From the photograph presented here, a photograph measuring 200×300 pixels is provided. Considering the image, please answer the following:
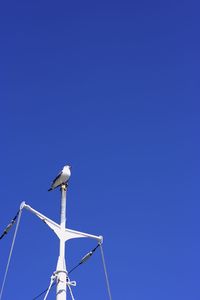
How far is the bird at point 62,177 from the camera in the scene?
19969 millimetres

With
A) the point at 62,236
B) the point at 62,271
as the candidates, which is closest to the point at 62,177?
the point at 62,236

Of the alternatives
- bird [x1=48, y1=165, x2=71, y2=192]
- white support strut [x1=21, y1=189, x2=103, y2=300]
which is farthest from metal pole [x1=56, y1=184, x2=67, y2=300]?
bird [x1=48, y1=165, x2=71, y2=192]

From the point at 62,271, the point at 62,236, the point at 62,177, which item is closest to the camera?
the point at 62,271

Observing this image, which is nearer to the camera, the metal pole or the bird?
the metal pole

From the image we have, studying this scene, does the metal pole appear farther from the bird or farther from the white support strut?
the bird

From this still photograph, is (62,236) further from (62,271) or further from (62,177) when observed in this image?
(62,177)

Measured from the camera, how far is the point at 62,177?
20.0m

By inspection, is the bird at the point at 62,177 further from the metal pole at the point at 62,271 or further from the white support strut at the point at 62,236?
the metal pole at the point at 62,271

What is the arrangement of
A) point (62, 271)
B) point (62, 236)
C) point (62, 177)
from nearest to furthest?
point (62, 271), point (62, 236), point (62, 177)

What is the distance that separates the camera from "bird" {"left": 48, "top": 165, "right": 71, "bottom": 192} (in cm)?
1997

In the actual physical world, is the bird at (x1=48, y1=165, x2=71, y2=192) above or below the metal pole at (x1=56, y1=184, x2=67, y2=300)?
above

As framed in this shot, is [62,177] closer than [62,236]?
No

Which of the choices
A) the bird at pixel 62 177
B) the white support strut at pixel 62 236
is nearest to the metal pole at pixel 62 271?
the white support strut at pixel 62 236

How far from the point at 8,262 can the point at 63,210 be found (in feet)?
11.0
